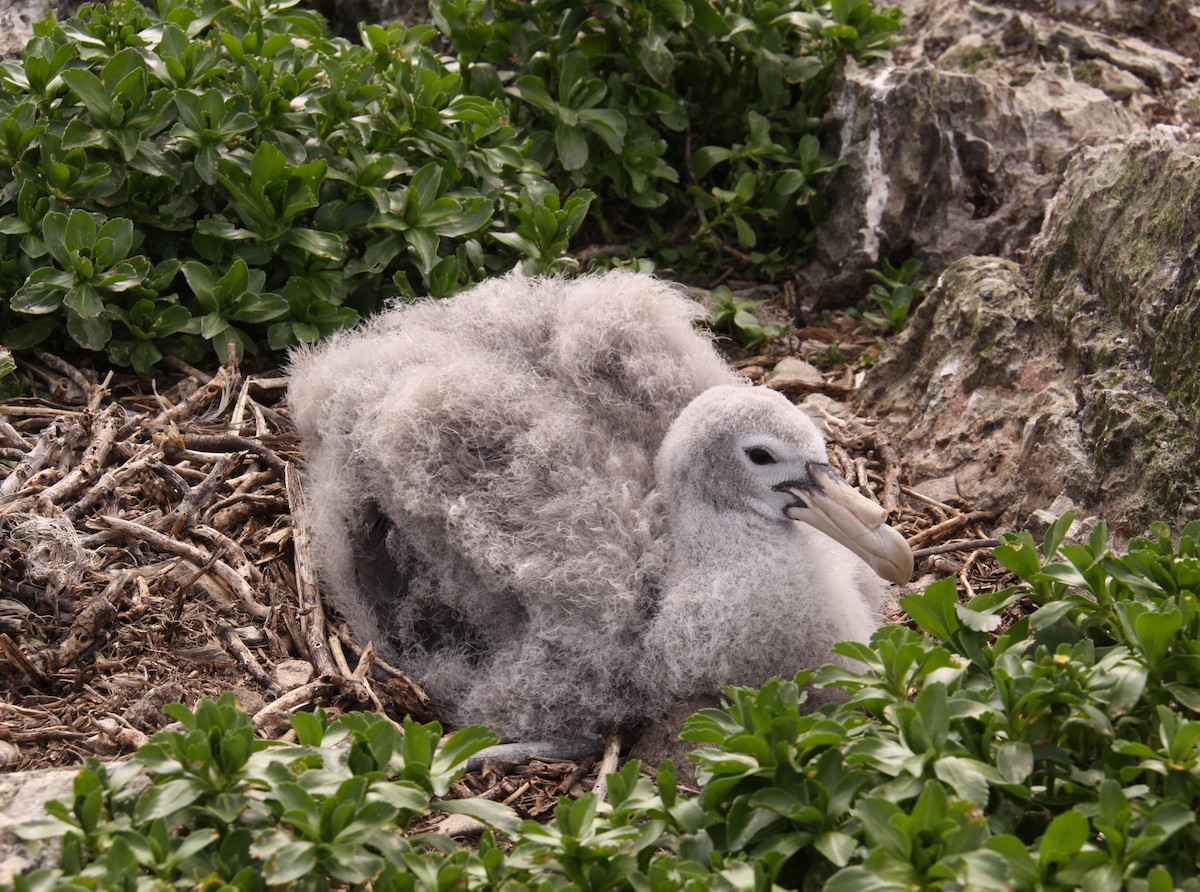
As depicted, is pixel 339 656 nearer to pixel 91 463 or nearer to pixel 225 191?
pixel 91 463

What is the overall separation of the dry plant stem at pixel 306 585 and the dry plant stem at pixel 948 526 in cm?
175

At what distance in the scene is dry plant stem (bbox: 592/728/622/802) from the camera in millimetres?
3100

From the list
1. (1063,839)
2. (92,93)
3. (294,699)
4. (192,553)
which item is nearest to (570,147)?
(92,93)

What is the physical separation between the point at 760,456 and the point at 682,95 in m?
2.69

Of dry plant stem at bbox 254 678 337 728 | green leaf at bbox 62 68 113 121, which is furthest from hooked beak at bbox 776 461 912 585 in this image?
green leaf at bbox 62 68 113 121

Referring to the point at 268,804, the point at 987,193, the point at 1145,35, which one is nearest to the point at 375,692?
the point at 268,804

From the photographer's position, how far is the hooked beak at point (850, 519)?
10.5ft

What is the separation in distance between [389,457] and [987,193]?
9.70 feet

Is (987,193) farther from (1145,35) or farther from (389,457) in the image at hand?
(389,457)

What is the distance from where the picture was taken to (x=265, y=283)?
4.43 meters

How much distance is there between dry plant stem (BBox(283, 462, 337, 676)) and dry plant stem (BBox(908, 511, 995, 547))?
1747 mm

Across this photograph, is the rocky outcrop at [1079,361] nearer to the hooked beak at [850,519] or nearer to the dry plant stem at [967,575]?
the dry plant stem at [967,575]

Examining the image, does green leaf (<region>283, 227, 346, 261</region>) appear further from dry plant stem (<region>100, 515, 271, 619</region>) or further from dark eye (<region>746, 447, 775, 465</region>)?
dark eye (<region>746, 447, 775, 465</region>)

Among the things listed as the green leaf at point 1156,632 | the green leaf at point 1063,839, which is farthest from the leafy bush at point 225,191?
the green leaf at point 1063,839
